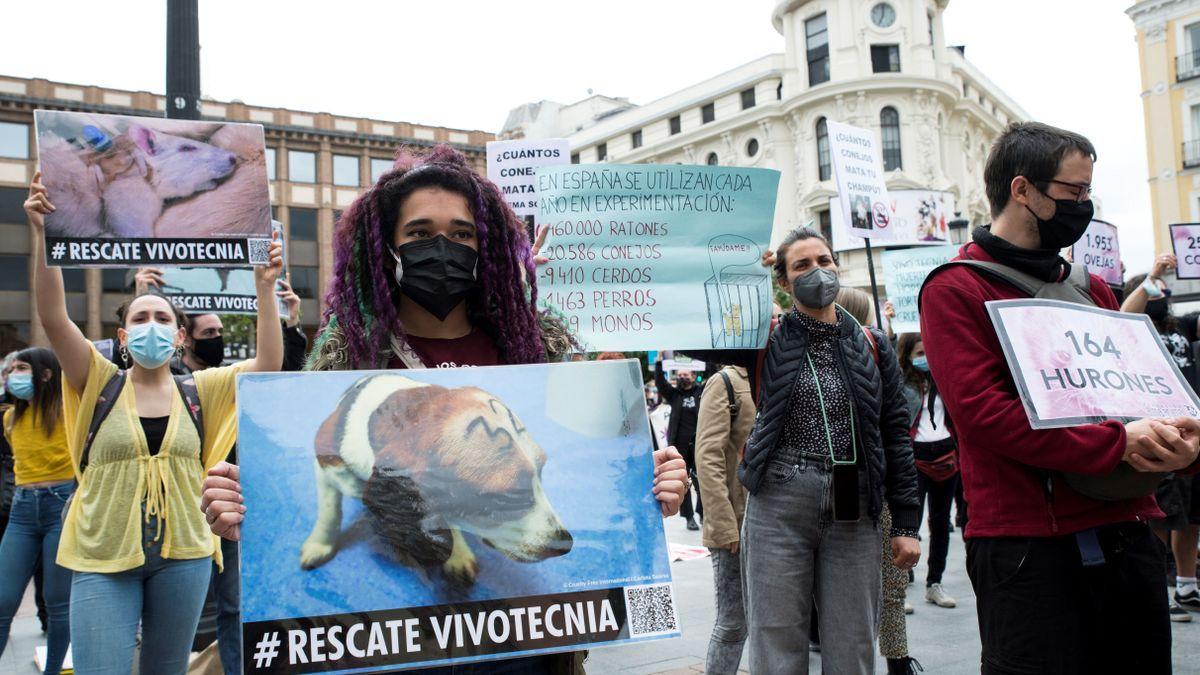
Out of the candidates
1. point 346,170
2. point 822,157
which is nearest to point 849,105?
point 822,157

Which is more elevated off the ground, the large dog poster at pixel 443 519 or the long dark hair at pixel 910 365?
the long dark hair at pixel 910 365

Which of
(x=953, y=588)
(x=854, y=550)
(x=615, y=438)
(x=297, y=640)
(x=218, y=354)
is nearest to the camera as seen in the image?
(x=297, y=640)

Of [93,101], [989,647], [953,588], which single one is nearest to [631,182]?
[989,647]

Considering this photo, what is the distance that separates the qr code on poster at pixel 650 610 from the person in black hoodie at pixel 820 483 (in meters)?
1.62

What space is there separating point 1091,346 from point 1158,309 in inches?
190

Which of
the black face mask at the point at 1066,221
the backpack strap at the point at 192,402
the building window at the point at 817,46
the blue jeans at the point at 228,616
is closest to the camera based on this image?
the black face mask at the point at 1066,221

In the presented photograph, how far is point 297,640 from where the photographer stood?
170 centimetres

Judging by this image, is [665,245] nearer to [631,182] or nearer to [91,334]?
[631,182]

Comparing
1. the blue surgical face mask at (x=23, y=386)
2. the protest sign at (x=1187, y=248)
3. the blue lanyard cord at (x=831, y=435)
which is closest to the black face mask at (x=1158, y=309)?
the protest sign at (x=1187, y=248)

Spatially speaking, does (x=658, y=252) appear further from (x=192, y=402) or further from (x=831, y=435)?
(x=192, y=402)

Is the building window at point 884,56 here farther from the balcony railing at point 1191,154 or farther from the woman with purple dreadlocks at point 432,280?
the woman with purple dreadlocks at point 432,280

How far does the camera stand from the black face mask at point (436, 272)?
2.18 meters

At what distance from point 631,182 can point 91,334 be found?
42532mm

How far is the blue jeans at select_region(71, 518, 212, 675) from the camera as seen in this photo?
3133mm
